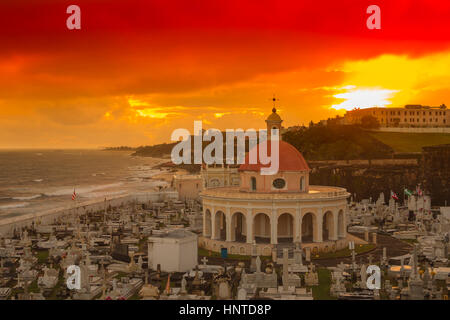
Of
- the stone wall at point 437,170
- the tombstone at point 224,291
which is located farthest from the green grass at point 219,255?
the stone wall at point 437,170

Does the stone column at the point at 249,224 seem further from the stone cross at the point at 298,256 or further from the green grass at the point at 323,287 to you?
the green grass at the point at 323,287

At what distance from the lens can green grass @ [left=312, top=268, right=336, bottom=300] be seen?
27250 millimetres

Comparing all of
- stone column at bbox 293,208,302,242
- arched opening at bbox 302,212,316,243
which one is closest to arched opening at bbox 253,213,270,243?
arched opening at bbox 302,212,316,243

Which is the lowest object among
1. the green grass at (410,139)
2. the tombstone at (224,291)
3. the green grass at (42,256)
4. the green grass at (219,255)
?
the green grass at (42,256)

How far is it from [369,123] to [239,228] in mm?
78032

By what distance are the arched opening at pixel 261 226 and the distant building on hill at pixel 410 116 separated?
84605 millimetres

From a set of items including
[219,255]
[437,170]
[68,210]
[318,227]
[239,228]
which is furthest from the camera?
[437,170]

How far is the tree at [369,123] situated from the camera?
115438mm

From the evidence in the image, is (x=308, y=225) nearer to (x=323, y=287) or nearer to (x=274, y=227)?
(x=274, y=227)

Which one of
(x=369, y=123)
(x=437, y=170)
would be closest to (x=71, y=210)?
(x=437, y=170)

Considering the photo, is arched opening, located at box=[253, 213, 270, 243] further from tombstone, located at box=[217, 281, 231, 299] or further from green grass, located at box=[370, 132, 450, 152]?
green grass, located at box=[370, 132, 450, 152]

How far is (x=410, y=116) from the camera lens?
124 m

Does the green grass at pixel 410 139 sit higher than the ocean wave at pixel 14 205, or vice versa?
the green grass at pixel 410 139
